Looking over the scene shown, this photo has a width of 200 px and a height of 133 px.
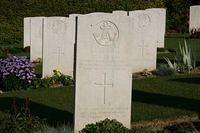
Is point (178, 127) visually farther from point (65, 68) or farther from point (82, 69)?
point (65, 68)

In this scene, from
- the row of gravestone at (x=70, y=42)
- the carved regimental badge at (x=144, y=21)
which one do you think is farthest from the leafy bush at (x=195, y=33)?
A: the carved regimental badge at (x=144, y=21)

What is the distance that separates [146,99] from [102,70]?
8.14 ft

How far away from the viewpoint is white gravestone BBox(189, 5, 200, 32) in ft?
80.3

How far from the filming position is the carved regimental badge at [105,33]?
345 inches

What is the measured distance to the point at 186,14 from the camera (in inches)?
1203

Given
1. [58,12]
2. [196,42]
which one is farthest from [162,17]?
[58,12]

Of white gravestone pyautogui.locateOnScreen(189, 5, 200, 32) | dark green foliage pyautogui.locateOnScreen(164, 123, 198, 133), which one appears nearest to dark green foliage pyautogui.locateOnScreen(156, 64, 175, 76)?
dark green foliage pyautogui.locateOnScreen(164, 123, 198, 133)

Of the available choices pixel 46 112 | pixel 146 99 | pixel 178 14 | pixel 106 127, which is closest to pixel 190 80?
pixel 146 99

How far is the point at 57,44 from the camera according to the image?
14812mm

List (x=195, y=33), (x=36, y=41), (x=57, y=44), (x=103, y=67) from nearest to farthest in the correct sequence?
(x=103, y=67) → (x=57, y=44) → (x=36, y=41) → (x=195, y=33)

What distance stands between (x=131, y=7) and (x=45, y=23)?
18648 mm

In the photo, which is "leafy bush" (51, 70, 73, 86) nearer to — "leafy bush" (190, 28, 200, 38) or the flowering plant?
the flowering plant

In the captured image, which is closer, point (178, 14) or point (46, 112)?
point (46, 112)

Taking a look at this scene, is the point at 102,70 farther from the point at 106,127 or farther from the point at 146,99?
the point at 146,99
